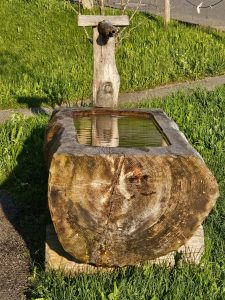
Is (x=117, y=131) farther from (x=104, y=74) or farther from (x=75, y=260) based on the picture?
(x=104, y=74)

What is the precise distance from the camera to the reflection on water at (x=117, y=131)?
14.3 ft

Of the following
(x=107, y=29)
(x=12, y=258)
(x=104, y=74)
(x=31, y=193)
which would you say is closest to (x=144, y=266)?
(x=12, y=258)

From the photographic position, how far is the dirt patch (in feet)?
13.2

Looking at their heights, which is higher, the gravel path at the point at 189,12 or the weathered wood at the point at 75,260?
the gravel path at the point at 189,12

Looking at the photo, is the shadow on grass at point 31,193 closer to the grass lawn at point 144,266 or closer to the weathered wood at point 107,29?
the grass lawn at point 144,266

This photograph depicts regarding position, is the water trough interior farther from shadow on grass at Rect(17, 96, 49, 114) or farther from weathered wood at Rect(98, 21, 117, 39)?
shadow on grass at Rect(17, 96, 49, 114)

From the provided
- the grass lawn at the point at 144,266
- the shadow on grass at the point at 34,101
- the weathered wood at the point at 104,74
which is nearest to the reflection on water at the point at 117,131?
the grass lawn at the point at 144,266

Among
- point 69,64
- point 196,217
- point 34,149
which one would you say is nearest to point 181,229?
point 196,217

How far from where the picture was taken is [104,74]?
5992 mm

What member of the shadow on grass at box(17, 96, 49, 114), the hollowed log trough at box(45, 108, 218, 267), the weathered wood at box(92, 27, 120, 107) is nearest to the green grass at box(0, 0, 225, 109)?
the shadow on grass at box(17, 96, 49, 114)

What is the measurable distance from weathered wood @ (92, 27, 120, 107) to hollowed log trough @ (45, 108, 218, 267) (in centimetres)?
219

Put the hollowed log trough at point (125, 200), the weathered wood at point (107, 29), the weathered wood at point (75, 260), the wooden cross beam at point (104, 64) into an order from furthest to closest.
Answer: the wooden cross beam at point (104, 64), the weathered wood at point (107, 29), the weathered wood at point (75, 260), the hollowed log trough at point (125, 200)

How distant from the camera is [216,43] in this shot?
1055 cm

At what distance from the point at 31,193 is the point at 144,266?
1.91m
